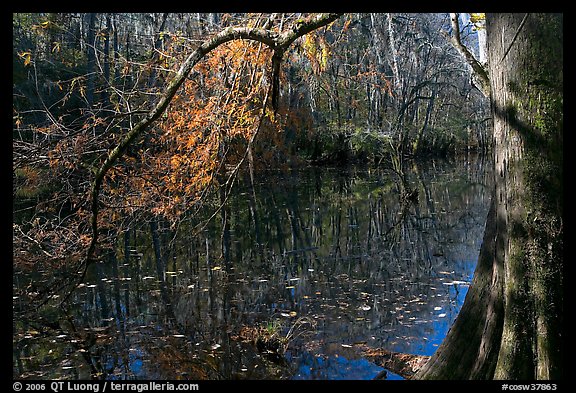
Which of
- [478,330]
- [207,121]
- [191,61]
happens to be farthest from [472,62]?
[191,61]

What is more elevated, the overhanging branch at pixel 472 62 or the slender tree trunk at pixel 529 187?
the overhanging branch at pixel 472 62

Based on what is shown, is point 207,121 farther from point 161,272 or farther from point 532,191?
point 532,191

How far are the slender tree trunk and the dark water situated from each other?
8.81 feet

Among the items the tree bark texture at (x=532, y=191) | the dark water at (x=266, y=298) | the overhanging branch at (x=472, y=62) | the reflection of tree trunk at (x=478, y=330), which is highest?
the overhanging branch at (x=472, y=62)

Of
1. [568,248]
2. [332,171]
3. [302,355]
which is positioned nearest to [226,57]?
[302,355]

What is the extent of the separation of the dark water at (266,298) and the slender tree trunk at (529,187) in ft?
8.81

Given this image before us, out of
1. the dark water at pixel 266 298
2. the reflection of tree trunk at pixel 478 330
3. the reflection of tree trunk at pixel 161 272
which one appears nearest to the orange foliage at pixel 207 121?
the dark water at pixel 266 298

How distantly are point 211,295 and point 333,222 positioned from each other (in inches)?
244

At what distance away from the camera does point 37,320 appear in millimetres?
7059

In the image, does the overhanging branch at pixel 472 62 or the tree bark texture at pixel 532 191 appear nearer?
the tree bark texture at pixel 532 191

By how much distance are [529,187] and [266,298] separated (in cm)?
536

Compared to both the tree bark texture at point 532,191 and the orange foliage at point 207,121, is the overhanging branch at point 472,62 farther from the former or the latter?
the tree bark texture at point 532,191

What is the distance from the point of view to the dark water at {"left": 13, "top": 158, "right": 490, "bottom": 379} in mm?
5824

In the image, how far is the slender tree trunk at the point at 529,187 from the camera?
2.86 meters
